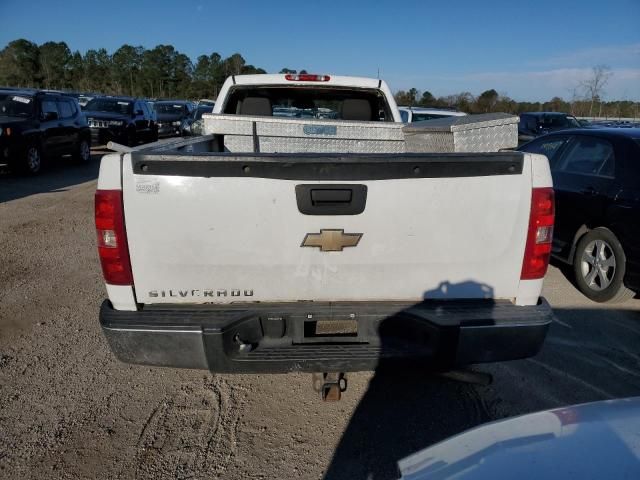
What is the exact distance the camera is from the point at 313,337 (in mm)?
2510

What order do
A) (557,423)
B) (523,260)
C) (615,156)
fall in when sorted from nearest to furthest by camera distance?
(557,423) < (523,260) < (615,156)

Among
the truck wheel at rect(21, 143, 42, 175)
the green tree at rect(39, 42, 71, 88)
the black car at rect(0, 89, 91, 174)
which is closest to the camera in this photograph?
the black car at rect(0, 89, 91, 174)

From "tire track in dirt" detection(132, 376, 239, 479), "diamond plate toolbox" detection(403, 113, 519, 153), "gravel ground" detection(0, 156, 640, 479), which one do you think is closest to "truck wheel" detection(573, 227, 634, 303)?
"gravel ground" detection(0, 156, 640, 479)

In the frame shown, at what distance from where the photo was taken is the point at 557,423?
65.6 inches

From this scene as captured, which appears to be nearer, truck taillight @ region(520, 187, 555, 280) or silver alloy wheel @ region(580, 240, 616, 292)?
truck taillight @ region(520, 187, 555, 280)

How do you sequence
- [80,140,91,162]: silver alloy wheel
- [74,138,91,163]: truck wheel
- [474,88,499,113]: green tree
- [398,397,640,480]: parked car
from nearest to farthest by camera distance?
[398,397,640,480]: parked car < [74,138,91,163]: truck wheel < [80,140,91,162]: silver alloy wheel < [474,88,499,113]: green tree

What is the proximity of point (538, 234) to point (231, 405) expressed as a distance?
2091mm

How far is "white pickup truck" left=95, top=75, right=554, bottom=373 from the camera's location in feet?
7.50

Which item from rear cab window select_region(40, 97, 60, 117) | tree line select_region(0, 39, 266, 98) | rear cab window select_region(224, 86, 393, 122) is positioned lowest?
rear cab window select_region(224, 86, 393, 122)

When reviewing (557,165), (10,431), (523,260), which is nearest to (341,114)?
(557,165)

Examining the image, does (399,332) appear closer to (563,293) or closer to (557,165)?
(563,293)

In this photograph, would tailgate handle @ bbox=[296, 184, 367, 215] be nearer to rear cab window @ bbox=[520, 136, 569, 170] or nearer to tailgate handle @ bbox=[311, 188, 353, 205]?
tailgate handle @ bbox=[311, 188, 353, 205]

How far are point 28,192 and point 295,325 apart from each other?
9.71m

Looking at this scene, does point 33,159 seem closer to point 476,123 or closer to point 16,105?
point 16,105
